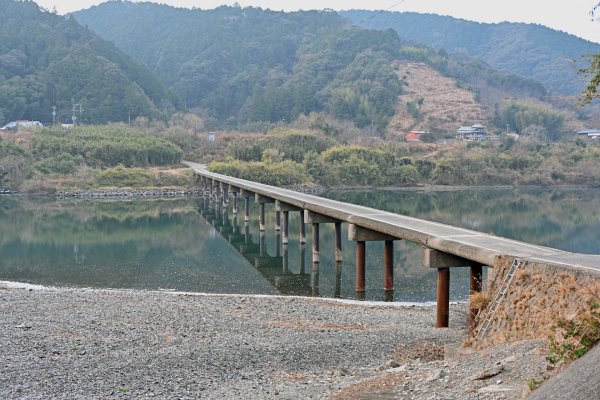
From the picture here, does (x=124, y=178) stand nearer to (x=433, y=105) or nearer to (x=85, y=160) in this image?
(x=85, y=160)

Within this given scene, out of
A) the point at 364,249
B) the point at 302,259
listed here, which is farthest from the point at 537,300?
the point at 302,259

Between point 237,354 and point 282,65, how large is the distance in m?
156

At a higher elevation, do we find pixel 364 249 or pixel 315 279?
pixel 364 249

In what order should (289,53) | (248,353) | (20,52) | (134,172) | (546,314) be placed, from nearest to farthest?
(546,314) < (248,353) < (134,172) < (20,52) < (289,53)

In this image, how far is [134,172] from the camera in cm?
6856

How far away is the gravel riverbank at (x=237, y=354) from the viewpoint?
318 inches

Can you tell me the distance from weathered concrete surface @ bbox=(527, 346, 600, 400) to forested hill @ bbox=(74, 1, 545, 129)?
110 metres

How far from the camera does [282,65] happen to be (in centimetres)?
16288

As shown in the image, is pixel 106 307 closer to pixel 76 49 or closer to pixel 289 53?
pixel 76 49

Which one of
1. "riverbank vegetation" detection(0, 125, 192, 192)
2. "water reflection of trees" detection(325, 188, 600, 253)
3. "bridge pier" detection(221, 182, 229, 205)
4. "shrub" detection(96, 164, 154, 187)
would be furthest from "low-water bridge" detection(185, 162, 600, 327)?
→ "riverbank vegetation" detection(0, 125, 192, 192)

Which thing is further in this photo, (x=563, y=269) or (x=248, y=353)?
(x=248, y=353)

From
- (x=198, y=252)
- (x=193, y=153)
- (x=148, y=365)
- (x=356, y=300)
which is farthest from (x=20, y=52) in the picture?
(x=148, y=365)

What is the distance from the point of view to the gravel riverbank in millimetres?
8078

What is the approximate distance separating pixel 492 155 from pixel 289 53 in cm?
9513
